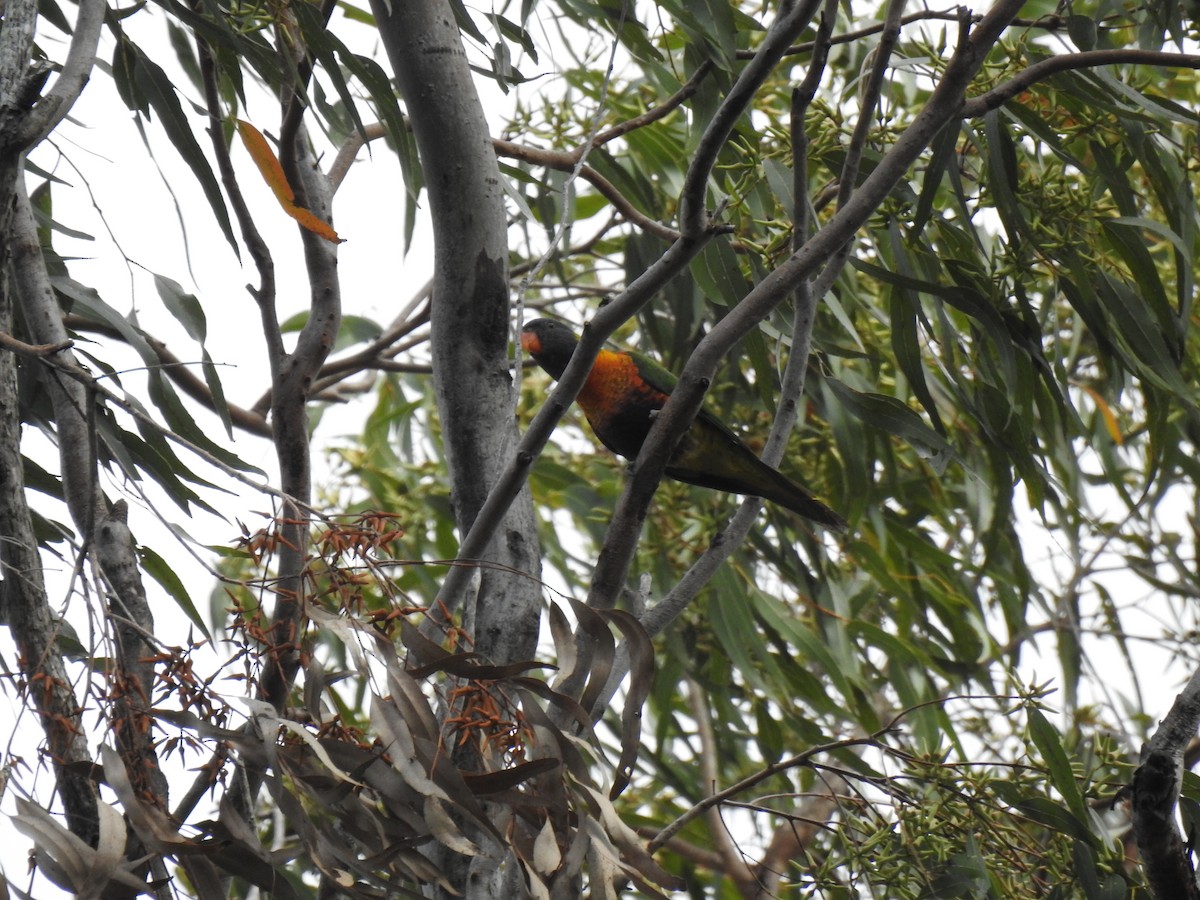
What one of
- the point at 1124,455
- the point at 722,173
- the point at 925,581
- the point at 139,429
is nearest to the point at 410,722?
the point at 139,429

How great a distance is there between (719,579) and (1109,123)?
136 centimetres

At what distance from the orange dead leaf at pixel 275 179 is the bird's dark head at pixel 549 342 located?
1.47 m

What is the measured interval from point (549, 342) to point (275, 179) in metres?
1.51

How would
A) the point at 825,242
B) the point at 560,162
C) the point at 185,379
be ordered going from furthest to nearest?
1. the point at 185,379
2. the point at 560,162
3. the point at 825,242

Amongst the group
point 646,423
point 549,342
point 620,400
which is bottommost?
point 646,423

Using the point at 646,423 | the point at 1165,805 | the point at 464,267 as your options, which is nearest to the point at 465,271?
the point at 464,267

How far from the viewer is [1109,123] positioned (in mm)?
2129

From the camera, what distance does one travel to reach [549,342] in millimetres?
3316

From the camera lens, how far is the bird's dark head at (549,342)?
330 cm

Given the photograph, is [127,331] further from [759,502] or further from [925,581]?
[925,581]

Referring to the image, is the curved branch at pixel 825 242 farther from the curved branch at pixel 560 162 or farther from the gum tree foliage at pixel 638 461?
the curved branch at pixel 560 162

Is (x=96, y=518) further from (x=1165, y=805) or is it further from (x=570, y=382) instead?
(x=1165, y=805)

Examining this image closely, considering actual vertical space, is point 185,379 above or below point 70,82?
above

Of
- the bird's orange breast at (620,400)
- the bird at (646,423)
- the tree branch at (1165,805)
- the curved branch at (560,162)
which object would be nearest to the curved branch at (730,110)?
the tree branch at (1165,805)
